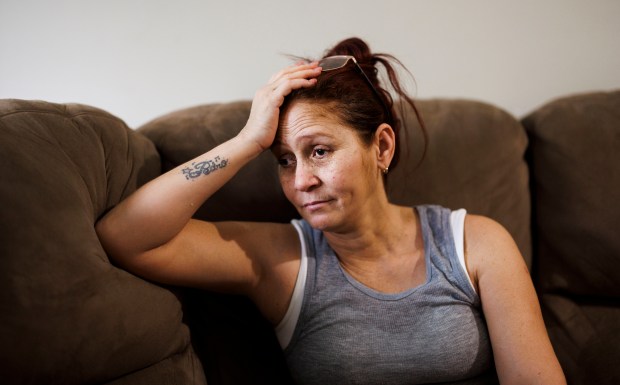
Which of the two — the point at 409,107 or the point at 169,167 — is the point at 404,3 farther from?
the point at 169,167

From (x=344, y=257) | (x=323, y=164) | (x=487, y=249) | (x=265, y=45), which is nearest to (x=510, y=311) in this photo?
(x=487, y=249)

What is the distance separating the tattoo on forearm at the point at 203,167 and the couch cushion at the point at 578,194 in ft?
3.24

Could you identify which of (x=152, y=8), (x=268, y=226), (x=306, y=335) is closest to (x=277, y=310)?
(x=306, y=335)

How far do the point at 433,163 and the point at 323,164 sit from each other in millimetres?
472

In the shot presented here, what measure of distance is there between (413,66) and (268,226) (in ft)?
2.70

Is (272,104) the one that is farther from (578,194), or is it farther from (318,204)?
(578,194)

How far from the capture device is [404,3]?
1.67 m

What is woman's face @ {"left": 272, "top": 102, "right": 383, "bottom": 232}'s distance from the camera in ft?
3.59

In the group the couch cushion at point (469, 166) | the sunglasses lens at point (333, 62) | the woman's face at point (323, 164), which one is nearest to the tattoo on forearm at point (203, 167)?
the woman's face at point (323, 164)

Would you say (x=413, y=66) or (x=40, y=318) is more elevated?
(x=413, y=66)

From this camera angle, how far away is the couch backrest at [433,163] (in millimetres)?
1339

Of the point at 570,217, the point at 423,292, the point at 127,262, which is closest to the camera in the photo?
the point at 127,262

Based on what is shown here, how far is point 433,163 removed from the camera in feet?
4.73

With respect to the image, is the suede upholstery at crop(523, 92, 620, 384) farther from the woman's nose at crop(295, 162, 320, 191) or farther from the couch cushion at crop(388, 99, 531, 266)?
the woman's nose at crop(295, 162, 320, 191)
